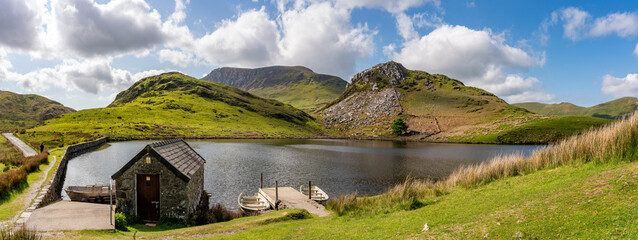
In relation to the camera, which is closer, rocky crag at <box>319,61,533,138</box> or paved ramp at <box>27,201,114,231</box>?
paved ramp at <box>27,201,114,231</box>

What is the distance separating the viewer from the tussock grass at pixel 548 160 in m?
14.0

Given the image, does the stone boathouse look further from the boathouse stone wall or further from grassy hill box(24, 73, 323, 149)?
grassy hill box(24, 73, 323, 149)

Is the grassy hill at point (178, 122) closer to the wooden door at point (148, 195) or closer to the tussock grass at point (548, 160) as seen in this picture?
the wooden door at point (148, 195)

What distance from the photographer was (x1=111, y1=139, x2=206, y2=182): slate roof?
2069 cm

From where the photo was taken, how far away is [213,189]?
36312 millimetres

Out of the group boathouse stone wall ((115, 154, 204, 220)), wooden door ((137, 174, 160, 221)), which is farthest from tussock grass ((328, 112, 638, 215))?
wooden door ((137, 174, 160, 221))

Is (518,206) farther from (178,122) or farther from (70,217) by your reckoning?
(178,122)

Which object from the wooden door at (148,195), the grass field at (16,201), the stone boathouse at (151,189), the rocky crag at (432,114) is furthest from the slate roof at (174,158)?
the rocky crag at (432,114)

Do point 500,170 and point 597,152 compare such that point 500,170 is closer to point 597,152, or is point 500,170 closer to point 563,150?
point 563,150

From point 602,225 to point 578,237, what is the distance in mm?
966

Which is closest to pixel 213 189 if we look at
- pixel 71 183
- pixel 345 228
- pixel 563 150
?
pixel 71 183

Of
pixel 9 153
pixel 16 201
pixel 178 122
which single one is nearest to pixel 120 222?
pixel 16 201

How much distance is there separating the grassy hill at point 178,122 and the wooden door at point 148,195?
75188 millimetres

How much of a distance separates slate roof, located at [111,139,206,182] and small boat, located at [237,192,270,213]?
559 centimetres
